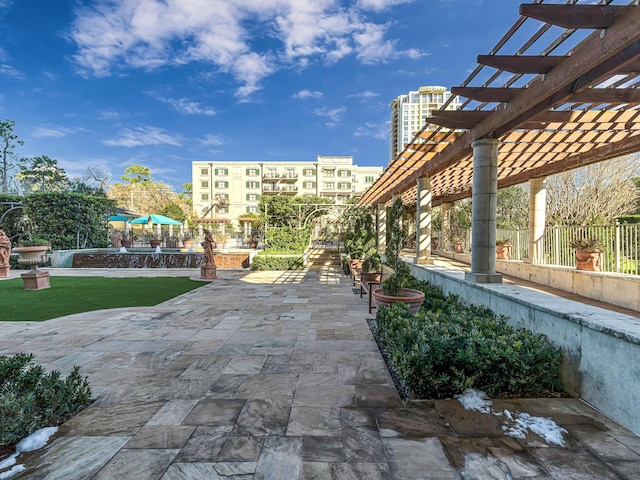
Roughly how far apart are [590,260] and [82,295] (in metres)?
11.6

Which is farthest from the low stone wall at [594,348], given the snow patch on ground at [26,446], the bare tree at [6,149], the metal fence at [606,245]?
the bare tree at [6,149]

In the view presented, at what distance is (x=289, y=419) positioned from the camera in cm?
251

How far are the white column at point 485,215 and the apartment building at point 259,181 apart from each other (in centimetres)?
4507

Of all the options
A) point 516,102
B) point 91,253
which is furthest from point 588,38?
point 91,253

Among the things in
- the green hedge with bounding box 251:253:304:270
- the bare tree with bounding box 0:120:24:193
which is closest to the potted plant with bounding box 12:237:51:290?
the green hedge with bounding box 251:253:304:270

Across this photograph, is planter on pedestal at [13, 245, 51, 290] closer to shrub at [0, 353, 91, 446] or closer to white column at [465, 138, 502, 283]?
shrub at [0, 353, 91, 446]

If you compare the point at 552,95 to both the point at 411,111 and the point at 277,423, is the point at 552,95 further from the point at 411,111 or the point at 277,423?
→ the point at 411,111

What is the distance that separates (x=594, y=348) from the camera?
262cm

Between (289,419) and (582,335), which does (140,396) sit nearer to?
(289,419)

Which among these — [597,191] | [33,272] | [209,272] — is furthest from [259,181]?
[597,191]

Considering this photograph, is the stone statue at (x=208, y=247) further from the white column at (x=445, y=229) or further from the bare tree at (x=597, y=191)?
the bare tree at (x=597, y=191)

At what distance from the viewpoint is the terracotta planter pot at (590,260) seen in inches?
236

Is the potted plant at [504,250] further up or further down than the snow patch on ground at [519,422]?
further up

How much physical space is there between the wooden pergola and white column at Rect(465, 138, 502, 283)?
371 millimetres
